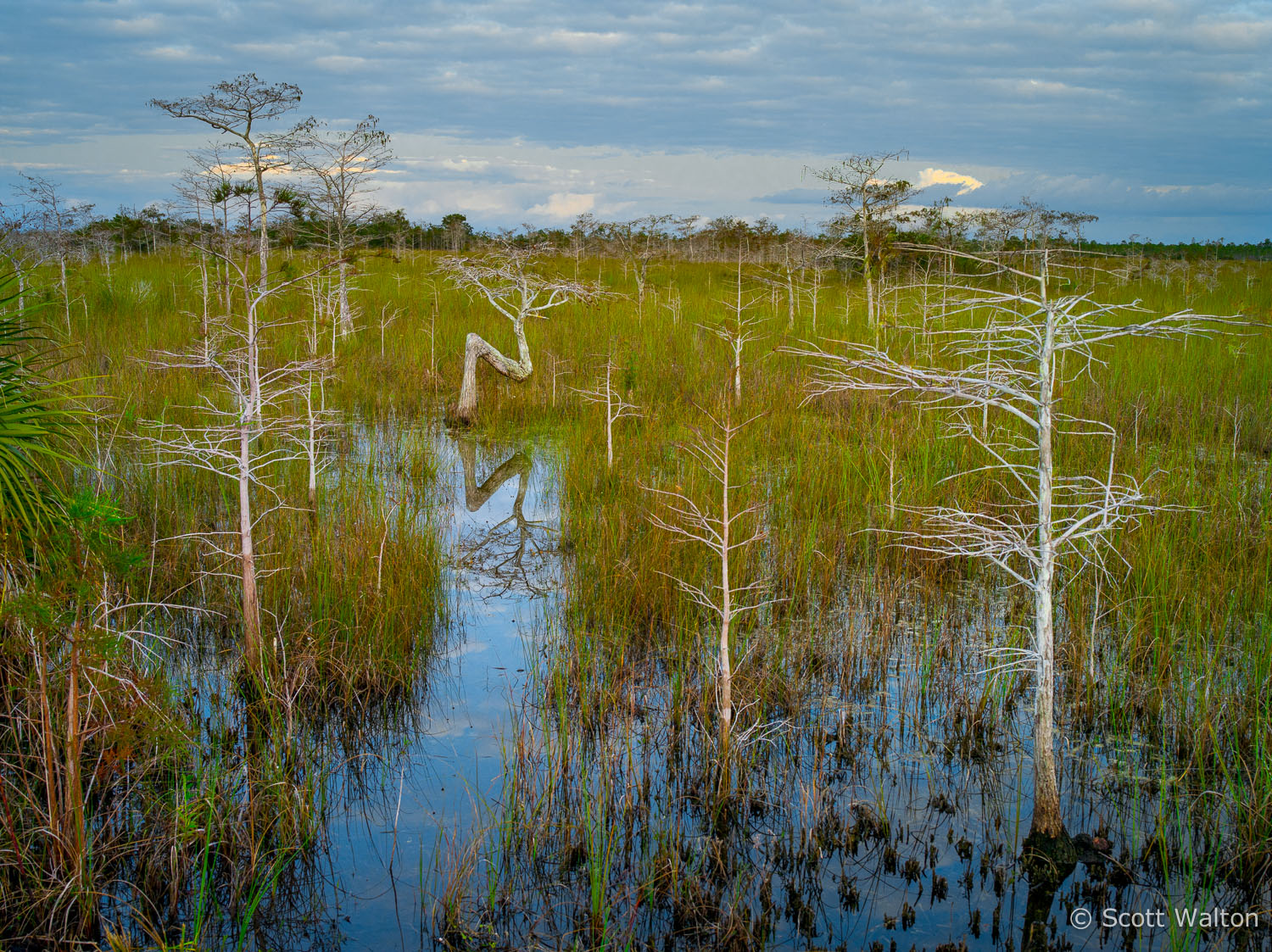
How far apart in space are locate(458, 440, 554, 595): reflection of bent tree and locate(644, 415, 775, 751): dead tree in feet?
3.52

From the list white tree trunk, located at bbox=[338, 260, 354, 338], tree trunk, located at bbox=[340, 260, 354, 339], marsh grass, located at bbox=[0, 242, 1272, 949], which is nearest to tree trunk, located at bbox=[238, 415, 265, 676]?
marsh grass, located at bbox=[0, 242, 1272, 949]

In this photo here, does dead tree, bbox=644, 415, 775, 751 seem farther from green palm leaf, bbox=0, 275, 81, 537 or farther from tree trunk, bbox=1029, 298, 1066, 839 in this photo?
green palm leaf, bbox=0, 275, 81, 537

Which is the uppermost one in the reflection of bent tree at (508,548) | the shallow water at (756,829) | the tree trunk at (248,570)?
the tree trunk at (248,570)

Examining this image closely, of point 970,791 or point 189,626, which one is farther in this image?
point 189,626

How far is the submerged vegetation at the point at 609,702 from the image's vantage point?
9.96ft

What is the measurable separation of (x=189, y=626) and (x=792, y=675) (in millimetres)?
3698

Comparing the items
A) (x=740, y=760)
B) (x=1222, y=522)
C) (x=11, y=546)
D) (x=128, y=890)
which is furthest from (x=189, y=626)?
(x=1222, y=522)

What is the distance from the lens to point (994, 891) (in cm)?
316

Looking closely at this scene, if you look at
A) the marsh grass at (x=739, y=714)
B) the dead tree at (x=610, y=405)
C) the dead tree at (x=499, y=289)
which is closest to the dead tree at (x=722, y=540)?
the marsh grass at (x=739, y=714)

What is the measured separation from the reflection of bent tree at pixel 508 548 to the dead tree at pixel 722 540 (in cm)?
107

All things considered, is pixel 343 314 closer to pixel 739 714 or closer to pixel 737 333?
pixel 737 333

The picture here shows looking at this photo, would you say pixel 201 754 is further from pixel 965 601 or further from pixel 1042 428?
pixel 965 601

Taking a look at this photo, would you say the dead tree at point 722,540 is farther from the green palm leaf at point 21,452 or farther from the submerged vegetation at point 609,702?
the green palm leaf at point 21,452

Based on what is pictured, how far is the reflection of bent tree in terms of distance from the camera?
6.19 metres
